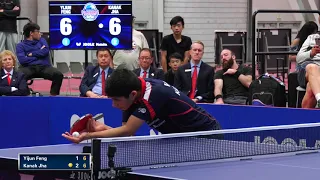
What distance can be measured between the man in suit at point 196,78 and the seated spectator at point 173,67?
0.67 metres

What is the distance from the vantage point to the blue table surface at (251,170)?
15.3 feet

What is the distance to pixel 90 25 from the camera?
13242 millimetres

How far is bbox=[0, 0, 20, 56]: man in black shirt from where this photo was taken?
14953 millimetres

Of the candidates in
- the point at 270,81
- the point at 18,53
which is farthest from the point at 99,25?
the point at 270,81

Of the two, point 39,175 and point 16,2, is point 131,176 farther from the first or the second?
point 16,2

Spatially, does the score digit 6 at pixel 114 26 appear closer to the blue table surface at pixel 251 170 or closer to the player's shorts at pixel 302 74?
the player's shorts at pixel 302 74

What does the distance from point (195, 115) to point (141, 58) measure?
5.57m

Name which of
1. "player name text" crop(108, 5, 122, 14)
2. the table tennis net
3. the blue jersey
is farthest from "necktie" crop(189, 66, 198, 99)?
the blue jersey

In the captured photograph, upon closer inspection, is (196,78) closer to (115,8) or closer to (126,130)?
(115,8)

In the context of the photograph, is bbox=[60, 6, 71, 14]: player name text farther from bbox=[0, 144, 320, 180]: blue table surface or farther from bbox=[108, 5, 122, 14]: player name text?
bbox=[0, 144, 320, 180]: blue table surface

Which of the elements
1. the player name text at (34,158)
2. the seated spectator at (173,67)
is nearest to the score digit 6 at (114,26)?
the seated spectator at (173,67)

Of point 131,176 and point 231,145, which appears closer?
point 131,176

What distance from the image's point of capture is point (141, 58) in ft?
38.0

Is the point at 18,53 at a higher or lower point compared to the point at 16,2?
lower
